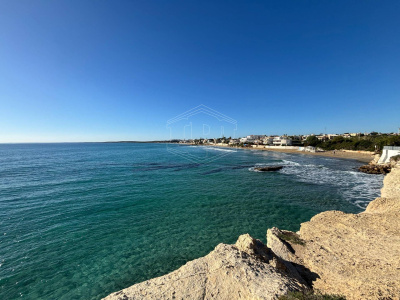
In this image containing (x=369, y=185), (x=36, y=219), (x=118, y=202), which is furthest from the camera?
(x=369, y=185)

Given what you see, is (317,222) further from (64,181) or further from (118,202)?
(64,181)

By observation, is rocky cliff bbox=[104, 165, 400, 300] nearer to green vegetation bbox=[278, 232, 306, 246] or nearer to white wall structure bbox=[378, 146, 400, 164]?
green vegetation bbox=[278, 232, 306, 246]

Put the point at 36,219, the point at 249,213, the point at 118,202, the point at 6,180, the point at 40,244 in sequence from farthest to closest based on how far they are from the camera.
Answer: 1. the point at 6,180
2. the point at 118,202
3. the point at 249,213
4. the point at 36,219
5. the point at 40,244

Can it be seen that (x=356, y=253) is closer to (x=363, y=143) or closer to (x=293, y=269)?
(x=293, y=269)

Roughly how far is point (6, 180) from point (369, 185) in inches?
2348

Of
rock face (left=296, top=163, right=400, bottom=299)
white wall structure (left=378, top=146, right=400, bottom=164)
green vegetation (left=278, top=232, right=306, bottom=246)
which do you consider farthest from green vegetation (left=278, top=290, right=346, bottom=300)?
white wall structure (left=378, top=146, right=400, bottom=164)

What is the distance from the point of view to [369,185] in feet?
90.7

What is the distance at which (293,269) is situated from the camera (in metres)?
7.11

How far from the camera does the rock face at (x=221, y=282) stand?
5.24 metres

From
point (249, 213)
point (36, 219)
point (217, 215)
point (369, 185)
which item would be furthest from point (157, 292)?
point (369, 185)

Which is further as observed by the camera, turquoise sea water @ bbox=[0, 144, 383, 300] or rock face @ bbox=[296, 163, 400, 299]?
turquoise sea water @ bbox=[0, 144, 383, 300]

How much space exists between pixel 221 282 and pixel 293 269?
3467 mm

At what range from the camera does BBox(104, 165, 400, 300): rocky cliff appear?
5.39 meters

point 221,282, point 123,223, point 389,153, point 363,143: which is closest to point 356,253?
point 221,282
